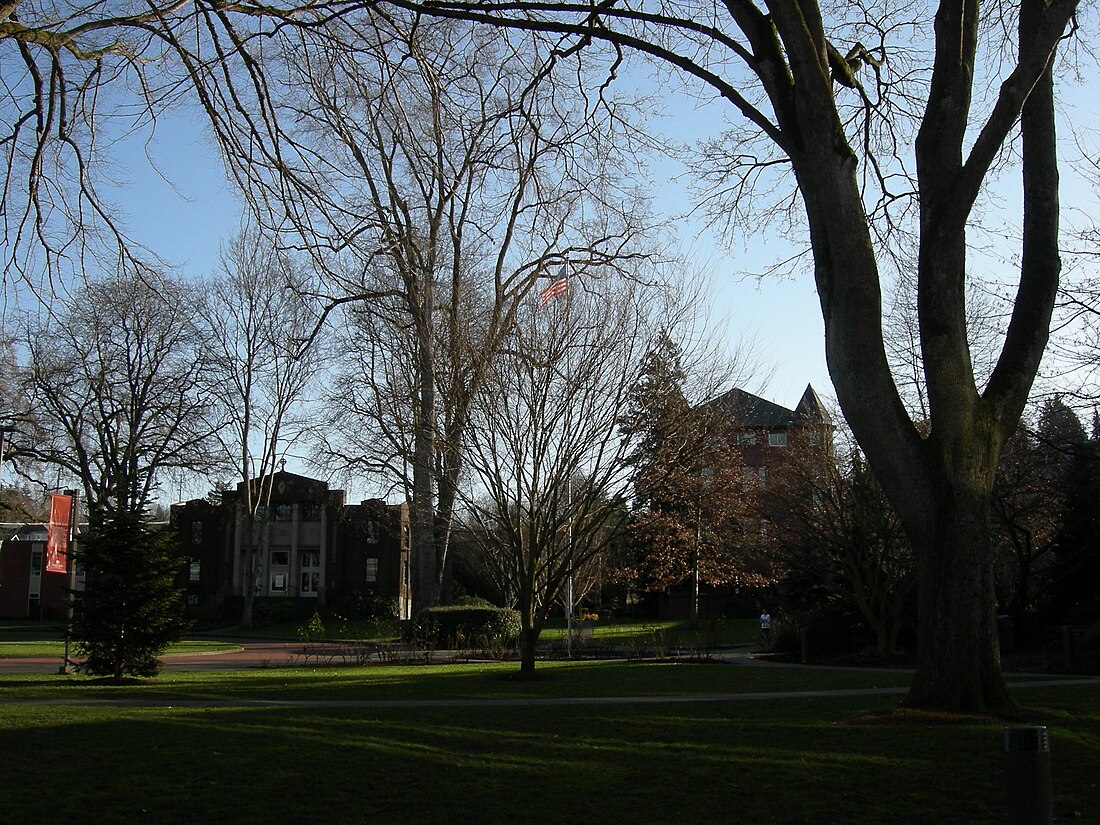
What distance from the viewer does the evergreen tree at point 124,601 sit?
17.2 metres

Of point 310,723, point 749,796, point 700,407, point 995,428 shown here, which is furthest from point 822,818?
point 700,407

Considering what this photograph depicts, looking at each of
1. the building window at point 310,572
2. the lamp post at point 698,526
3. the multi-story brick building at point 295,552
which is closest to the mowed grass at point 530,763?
the lamp post at point 698,526

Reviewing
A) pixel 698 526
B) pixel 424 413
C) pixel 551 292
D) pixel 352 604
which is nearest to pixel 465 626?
pixel 424 413

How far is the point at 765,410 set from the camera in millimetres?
63406

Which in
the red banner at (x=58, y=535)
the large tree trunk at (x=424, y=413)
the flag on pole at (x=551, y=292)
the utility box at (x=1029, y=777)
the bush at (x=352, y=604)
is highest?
the flag on pole at (x=551, y=292)

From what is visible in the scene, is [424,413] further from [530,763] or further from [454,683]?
[530,763]

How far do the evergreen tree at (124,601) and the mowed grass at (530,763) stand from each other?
4.56 m

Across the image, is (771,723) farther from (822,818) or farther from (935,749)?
(822,818)

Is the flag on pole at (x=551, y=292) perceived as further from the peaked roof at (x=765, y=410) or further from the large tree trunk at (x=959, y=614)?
the large tree trunk at (x=959, y=614)

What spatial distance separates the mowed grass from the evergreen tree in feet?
15.0

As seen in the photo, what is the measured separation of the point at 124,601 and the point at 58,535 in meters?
6.68

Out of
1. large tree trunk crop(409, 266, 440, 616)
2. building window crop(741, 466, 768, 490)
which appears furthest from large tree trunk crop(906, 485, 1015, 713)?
building window crop(741, 466, 768, 490)

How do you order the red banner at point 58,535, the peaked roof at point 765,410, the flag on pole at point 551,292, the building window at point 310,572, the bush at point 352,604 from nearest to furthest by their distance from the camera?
the flag on pole at point 551,292 < the red banner at point 58,535 < the peaked roof at point 765,410 < the bush at point 352,604 < the building window at point 310,572

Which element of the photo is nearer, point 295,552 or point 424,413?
point 424,413
